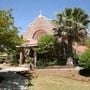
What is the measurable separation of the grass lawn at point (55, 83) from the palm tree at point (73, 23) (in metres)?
7.03

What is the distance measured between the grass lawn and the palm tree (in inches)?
277

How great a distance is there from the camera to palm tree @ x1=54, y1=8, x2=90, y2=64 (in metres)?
39.3

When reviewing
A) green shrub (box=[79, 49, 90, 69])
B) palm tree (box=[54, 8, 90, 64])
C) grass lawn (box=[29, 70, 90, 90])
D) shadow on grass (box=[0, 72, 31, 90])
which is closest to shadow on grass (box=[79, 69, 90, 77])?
green shrub (box=[79, 49, 90, 69])

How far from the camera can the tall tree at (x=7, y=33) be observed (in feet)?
92.4

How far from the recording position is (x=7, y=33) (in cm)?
2889

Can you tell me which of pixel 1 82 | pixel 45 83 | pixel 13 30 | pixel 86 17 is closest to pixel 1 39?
pixel 13 30

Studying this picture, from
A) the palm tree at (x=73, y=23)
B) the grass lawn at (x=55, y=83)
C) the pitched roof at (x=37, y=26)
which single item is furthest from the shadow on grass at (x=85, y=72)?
the pitched roof at (x=37, y=26)

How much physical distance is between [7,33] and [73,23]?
1266cm

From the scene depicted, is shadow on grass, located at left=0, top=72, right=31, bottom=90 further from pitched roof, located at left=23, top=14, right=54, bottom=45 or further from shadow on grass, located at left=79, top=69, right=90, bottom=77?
pitched roof, located at left=23, top=14, right=54, bottom=45

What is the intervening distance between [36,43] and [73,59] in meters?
5.98

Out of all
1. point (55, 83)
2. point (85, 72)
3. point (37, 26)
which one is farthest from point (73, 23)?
point (37, 26)

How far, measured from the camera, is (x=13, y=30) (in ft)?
97.8

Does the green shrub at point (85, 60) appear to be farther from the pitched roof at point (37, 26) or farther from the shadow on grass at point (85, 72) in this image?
the pitched roof at point (37, 26)

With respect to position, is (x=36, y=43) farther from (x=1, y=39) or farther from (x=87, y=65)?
(x=1, y=39)
